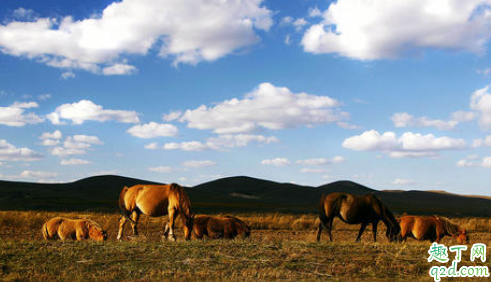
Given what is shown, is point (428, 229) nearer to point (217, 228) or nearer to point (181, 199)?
point (217, 228)

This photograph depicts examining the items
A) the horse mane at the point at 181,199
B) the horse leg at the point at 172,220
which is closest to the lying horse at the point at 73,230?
the horse leg at the point at 172,220

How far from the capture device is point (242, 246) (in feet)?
39.1

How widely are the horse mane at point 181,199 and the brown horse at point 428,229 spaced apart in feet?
29.0

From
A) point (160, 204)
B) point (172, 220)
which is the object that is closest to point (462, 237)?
point (172, 220)

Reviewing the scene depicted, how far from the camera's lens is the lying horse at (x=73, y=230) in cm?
1495

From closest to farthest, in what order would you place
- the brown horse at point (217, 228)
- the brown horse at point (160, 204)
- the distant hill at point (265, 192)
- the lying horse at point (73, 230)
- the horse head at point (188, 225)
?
the horse head at point (188, 225) < the brown horse at point (160, 204) < the lying horse at point (73, 230) < the brown horse at point (217, 228) < the distant hill at point (265, 192)

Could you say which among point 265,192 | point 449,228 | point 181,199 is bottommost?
point 449,228

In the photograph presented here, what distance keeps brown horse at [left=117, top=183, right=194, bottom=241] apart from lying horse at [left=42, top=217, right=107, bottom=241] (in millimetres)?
899

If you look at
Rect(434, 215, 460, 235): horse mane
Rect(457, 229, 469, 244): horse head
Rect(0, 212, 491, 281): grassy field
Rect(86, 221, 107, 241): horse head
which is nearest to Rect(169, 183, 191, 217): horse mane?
Rect(0, 212, 491, 281): grassy field

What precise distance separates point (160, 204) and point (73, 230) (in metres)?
3.37

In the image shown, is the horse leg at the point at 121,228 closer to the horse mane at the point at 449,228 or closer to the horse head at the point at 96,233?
the horse head at the point at 96,233

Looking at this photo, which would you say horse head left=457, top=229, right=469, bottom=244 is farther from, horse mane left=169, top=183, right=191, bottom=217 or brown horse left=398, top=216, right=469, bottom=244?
horse mane left=169, top=183, right=191, bottom=217

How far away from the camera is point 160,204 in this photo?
48.0 ft

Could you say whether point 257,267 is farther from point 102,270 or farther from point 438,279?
point 438,279
